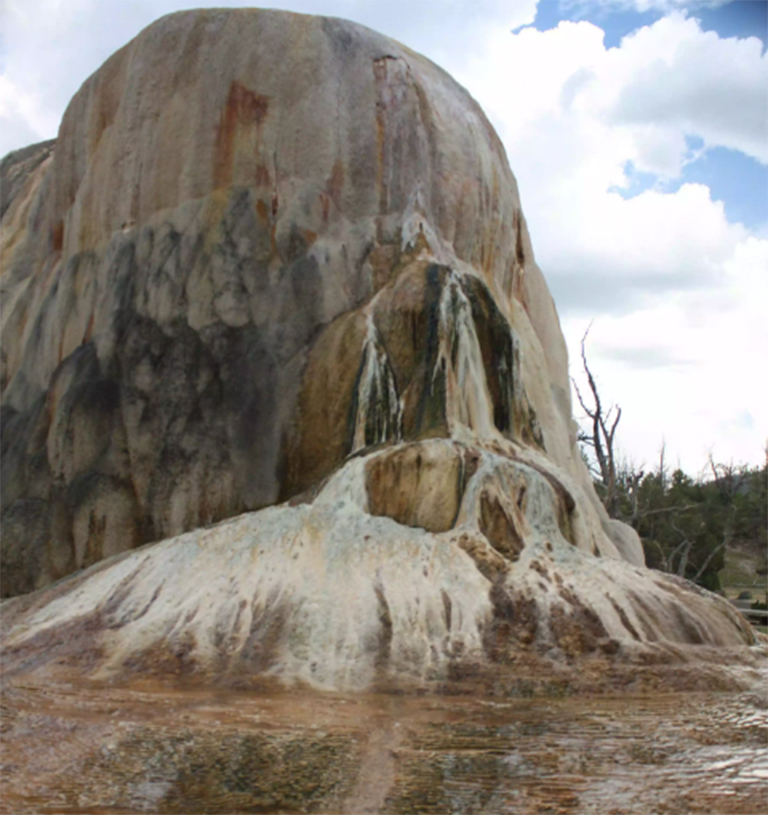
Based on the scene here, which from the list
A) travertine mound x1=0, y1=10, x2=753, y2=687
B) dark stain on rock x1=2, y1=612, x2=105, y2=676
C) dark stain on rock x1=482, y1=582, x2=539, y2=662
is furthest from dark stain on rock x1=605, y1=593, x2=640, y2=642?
dark stain on rock x1=2, y1=612, x2=105, y2=676

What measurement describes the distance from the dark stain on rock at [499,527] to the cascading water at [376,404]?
41.8 inches

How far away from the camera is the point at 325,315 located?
9156 mm

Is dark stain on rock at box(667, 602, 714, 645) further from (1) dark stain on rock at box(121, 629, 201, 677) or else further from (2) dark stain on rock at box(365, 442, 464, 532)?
(1) dark stain on rock at box(121, 629, 201, 677)

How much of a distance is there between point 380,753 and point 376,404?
4.12 meters

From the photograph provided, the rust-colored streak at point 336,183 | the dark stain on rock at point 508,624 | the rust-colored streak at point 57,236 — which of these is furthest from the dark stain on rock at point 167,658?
the rust-colored streak at point 57,236

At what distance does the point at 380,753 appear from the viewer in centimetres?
452

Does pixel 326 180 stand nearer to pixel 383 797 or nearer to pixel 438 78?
pixel 438 78

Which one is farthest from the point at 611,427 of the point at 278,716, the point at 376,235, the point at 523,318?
the point at 278,716

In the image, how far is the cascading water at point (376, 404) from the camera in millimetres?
8281

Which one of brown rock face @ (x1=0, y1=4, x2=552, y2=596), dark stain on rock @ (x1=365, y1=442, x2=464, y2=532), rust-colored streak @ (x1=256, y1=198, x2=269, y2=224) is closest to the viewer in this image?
dark stain on rock @ (x1=365, y1=442, x2=464, y2=532)

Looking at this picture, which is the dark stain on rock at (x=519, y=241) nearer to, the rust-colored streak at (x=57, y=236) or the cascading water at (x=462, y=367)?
the cascading water at (x=462, y=367)

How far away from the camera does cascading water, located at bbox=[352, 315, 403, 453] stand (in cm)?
828

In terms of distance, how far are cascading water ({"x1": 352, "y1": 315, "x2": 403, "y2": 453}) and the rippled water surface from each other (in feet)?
9.07

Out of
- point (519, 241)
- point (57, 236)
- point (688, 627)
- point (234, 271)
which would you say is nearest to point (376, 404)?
point (234, 271)
